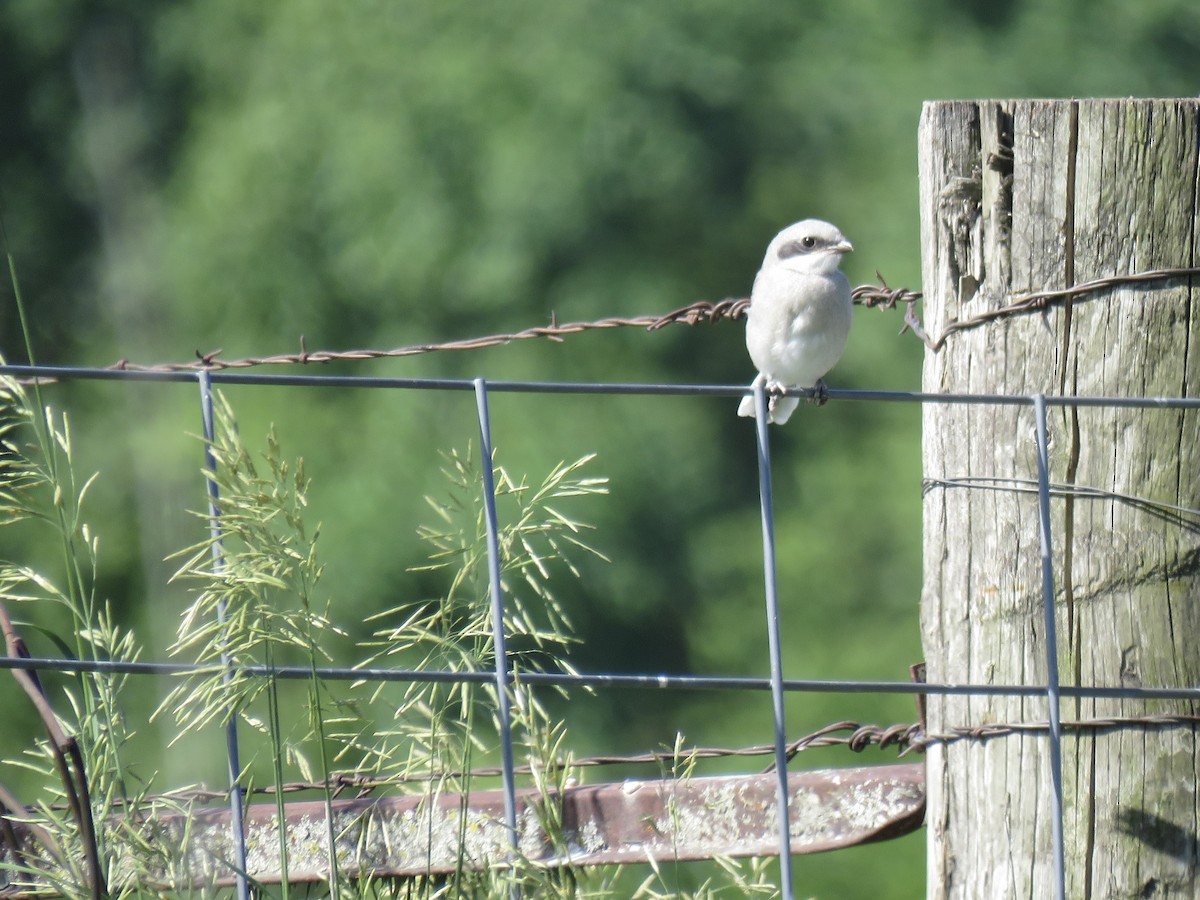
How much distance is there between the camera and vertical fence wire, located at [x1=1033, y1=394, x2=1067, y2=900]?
238 cm

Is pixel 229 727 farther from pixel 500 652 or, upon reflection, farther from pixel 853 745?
pixel 853 745

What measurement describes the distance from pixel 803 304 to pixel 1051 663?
2384mm

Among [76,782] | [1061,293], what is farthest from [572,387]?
[76,782]

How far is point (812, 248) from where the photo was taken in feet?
15.3

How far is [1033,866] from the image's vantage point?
2479 millimetres

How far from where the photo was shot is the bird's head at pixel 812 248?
4621 millimetres

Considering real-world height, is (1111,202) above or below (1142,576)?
above

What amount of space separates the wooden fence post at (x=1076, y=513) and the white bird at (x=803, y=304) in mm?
1879

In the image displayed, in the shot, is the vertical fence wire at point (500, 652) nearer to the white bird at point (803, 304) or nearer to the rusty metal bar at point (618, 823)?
the rusty metal bar at point (618, 823)

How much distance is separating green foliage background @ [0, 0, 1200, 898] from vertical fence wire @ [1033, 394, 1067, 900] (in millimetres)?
7103

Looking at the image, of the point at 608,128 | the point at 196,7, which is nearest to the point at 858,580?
the point at 608,128

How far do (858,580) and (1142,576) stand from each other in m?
8.39

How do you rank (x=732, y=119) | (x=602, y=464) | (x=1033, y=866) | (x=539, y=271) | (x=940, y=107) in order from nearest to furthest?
(x=1033, y=866), (x=940, y=107), (x=602, y=464), (x=539, y=271), (x=732, y=119)

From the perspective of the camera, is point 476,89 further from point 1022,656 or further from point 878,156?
point 1022,656
